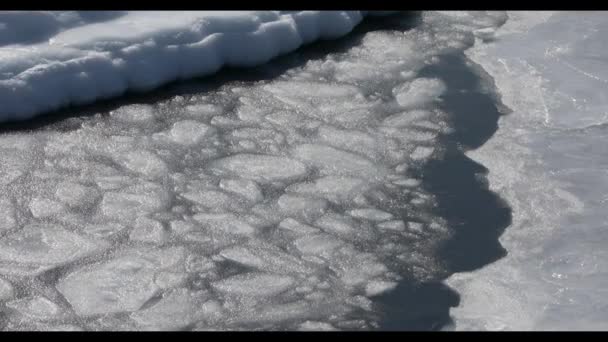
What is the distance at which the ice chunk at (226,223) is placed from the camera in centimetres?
404

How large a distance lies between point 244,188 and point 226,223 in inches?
12.0

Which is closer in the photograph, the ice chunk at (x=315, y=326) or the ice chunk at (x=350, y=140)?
the ice chunk at (x=315, y=326)

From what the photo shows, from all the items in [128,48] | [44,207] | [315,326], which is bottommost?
[315,326]

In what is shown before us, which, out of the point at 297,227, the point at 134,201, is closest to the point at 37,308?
the point at 134,201

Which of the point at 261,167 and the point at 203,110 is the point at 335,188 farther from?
the point at 203,110

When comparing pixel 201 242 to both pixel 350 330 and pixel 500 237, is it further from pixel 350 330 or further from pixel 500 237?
pixel 500 237

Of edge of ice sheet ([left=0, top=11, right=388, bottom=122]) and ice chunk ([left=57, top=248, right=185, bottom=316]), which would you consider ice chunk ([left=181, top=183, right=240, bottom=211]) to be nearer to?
ice chunk ([left=57, top=248, right=185, bottom=316])

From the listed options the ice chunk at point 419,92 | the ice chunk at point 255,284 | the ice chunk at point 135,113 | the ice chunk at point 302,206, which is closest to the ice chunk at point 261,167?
the ice chunk at point 302,206

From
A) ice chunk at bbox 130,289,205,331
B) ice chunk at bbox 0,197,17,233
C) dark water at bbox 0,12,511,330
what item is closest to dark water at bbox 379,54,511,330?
dark water at bbox 0,12,511,330

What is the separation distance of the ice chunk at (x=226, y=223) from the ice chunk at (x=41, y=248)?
1.32 ft

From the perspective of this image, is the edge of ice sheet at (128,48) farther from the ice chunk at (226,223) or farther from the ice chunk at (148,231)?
the ice chunk at (226,223)

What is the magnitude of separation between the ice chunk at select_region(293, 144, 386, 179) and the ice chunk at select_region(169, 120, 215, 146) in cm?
45

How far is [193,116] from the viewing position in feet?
16.5

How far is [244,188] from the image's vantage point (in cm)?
436
